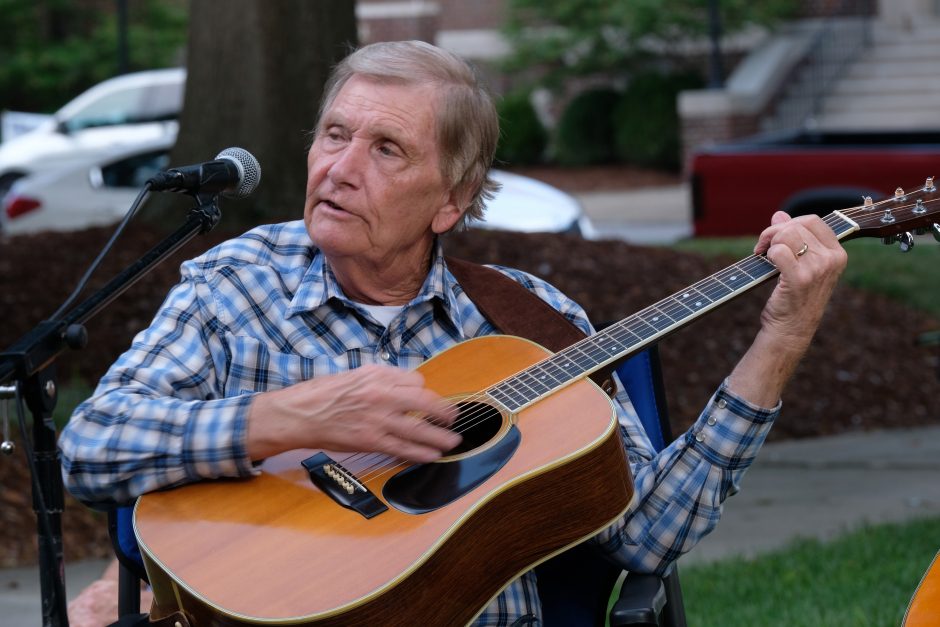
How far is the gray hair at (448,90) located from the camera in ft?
10.4

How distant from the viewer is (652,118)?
2209cm

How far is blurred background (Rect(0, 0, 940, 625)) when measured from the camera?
21.3 feet

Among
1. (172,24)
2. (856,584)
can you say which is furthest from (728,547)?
(172,24)

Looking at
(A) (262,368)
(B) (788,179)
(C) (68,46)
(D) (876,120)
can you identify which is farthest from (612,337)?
(C) (68,46)

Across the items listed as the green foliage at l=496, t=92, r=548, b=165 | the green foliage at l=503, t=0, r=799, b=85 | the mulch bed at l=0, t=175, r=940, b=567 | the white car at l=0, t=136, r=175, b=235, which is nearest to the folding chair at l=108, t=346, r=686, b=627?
the mulch bed at l=0, t=175, r=940, b=567

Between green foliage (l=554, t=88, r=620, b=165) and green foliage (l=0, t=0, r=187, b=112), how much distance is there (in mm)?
7604

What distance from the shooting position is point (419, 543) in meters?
2.60

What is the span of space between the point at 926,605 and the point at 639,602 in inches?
22.0

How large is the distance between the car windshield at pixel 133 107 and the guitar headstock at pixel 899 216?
1561 cm

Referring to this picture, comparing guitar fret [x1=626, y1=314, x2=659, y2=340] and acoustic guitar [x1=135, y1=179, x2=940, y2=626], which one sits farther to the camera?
guitar fret [x1=626, y1=314, x2=659, y2=340]

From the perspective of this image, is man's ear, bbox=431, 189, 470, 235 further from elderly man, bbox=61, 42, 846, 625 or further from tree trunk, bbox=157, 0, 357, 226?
tree trunk, bbox=157, 0, 357, 226

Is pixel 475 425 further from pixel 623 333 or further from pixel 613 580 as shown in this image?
pixel 613 580

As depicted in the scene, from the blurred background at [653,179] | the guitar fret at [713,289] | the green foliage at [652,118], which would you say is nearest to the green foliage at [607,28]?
the blurred background at [653,179]

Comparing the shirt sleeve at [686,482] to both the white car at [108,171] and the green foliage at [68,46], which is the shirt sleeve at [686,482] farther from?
the green foliage at [68,46]
